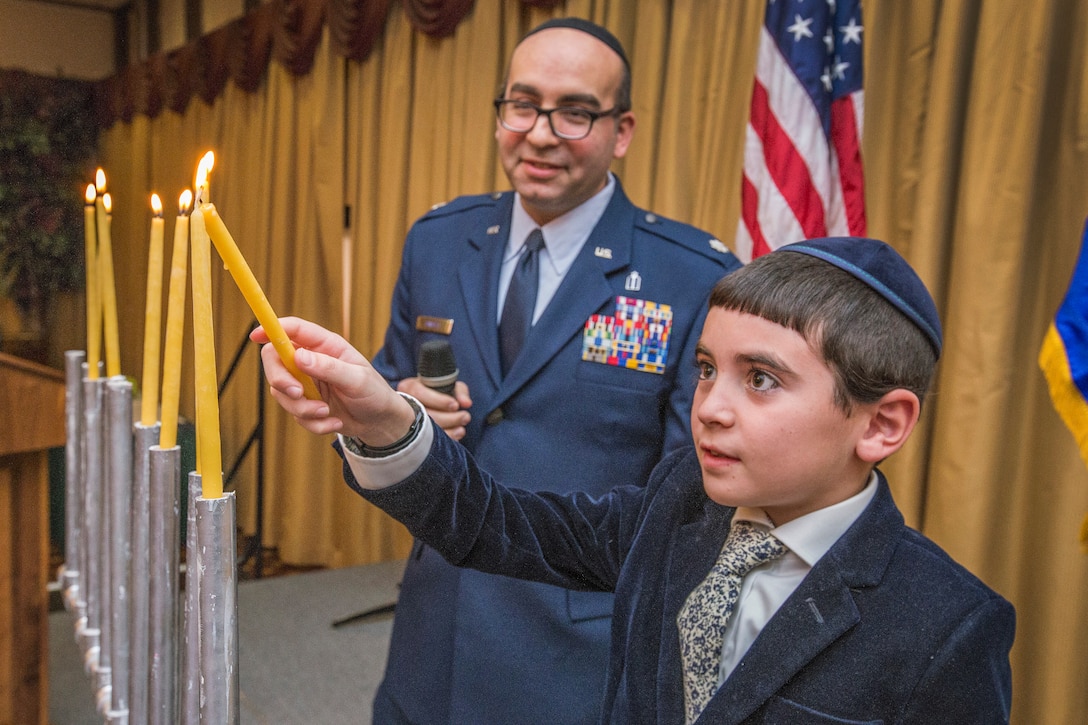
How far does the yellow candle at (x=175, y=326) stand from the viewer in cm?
59

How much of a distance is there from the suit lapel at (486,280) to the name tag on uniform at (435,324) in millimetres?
43

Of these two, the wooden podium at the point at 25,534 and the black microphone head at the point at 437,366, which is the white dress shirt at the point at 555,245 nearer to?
the black microphone head at the point at 437,366

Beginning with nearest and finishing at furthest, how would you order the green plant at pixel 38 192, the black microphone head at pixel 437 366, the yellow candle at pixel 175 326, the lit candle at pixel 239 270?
the lit candle at pixel 239 270
the yellow candle at pixel 175 326
the green plant at pixel 38 192
the black microphone head at pixel 437 366

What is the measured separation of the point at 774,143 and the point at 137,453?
1.69 meters

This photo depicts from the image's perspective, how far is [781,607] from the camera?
0.78 metres

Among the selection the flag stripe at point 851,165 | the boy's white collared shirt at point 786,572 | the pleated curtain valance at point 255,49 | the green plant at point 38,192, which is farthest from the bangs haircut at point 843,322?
the flag stripe at point 851,165

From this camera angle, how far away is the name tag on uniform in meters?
1.46

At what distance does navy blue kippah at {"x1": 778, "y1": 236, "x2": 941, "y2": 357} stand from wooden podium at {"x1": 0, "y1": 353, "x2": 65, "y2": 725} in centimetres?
100

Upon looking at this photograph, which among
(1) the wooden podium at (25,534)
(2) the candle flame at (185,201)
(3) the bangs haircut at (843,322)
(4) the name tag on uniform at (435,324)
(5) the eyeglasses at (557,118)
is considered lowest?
(1) the wooden podium at (25,534)

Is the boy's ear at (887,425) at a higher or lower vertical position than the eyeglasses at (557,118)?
lower

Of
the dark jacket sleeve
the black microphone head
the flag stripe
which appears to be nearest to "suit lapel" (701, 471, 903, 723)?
the dark jacket sleeve

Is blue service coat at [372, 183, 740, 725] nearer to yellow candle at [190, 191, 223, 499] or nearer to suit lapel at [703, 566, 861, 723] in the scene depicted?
suit lapel at [703, 566, 861, 723]

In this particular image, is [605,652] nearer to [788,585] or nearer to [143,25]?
[788,585]

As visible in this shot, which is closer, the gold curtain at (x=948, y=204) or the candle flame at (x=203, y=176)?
the candle flame at (x=203, y=176)
